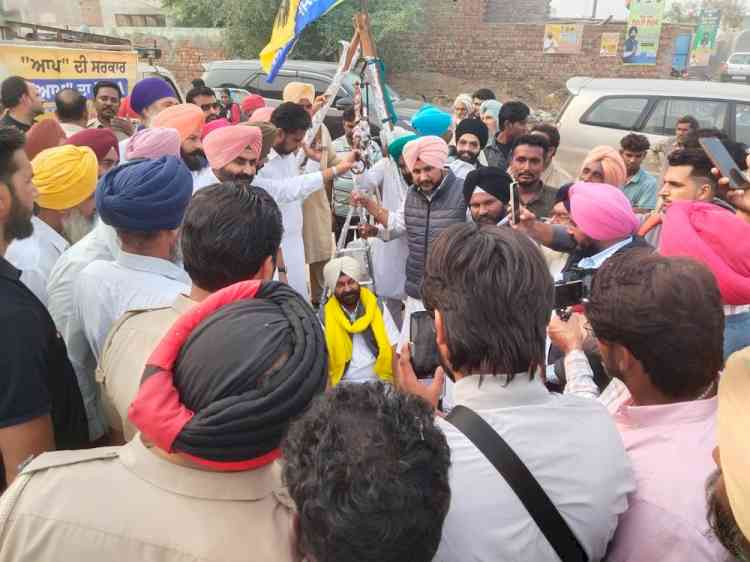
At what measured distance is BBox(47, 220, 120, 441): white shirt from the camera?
196 centimetres

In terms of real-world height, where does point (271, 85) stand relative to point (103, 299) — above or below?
above

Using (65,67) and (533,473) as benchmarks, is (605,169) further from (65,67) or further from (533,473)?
(65,67)

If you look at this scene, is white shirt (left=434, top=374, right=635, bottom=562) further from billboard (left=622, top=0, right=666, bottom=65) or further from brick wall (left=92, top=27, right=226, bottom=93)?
billboard (left=622, top=0, right=666, bottom=65)

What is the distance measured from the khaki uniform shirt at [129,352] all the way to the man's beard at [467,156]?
352 centimetres

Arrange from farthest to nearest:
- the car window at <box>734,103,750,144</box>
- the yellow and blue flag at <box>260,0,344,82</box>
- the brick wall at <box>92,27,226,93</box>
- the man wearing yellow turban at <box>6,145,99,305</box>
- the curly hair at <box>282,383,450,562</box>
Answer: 1. the brick wall at <box>92,27,226,93</box>
2. the car window at <box>734,103,750,144</box>
3. the yellow and blue flag at <box>260,0,344,82</box>
4. the man wearing yellow turban at <box>6,145,99,305</box>
5. the curly hair at <box>282,383,450,562</box>

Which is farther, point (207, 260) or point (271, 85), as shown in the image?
point (271, 85)

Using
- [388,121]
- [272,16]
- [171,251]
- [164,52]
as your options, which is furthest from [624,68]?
[171,251]

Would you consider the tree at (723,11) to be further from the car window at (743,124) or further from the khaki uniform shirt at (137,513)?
the khaki uniform shirt at (137,513)

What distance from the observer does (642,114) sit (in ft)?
26.2

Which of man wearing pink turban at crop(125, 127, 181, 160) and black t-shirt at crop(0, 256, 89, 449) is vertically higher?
man wearing pink turban at crop(125, 127, 181, 160)

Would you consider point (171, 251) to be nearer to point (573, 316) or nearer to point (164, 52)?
point (573, 316)

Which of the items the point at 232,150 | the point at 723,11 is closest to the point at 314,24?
the point at 232,150

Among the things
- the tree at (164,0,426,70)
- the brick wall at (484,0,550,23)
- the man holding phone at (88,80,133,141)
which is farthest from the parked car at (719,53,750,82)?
the man holding phone at (88,80,133,141)

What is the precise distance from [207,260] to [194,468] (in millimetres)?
771
